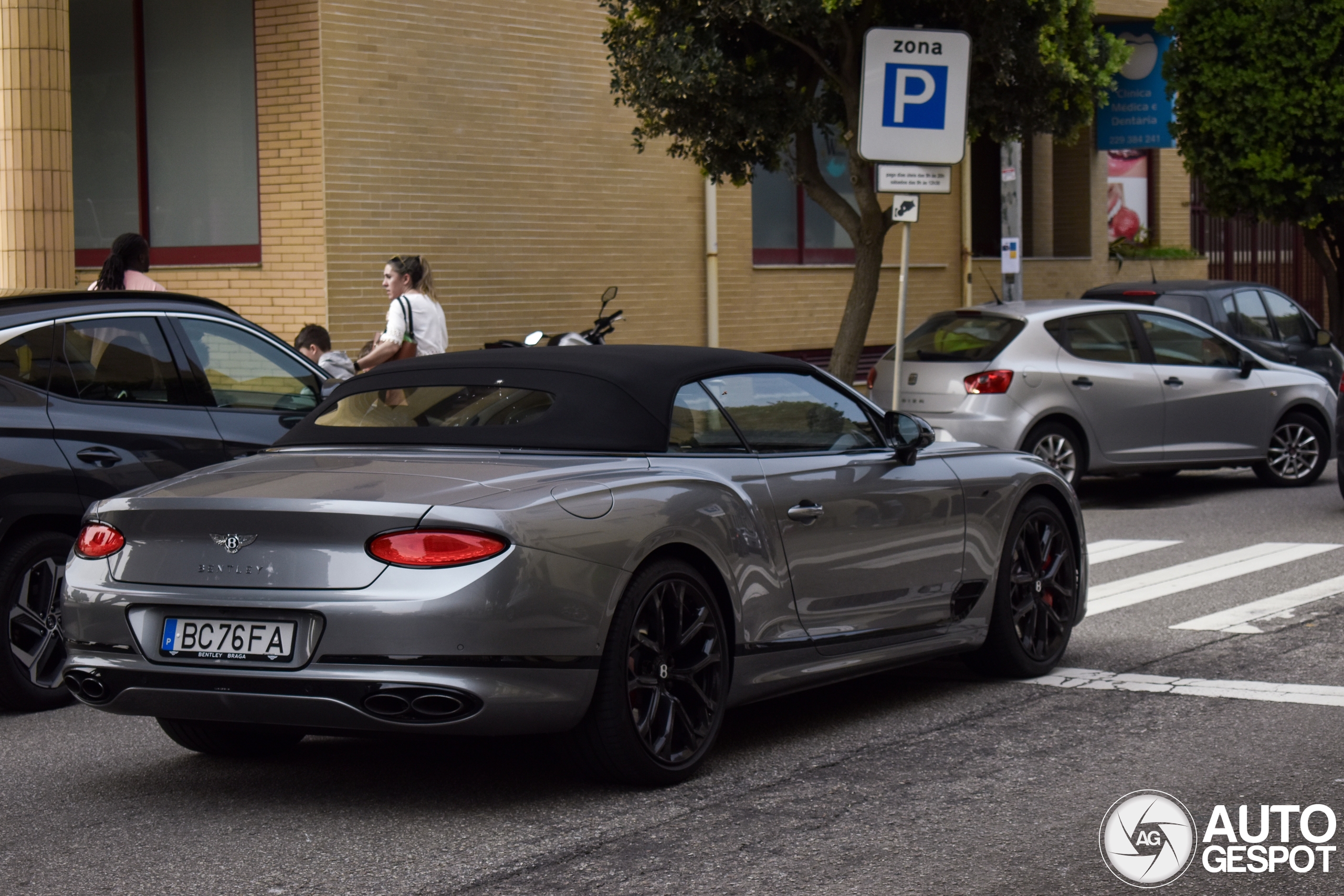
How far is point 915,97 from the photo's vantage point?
1243 centimetres

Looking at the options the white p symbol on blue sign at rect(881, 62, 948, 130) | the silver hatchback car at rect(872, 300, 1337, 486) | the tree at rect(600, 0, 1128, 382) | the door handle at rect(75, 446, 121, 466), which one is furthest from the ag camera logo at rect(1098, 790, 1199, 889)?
the tree at rect(600, 0, 1128, 382)

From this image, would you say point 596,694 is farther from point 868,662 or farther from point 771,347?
point 771,347

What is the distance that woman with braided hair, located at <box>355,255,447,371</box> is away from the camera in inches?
463

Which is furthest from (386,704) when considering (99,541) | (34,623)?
(34,623)

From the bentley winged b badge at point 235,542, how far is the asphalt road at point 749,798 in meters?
0.83

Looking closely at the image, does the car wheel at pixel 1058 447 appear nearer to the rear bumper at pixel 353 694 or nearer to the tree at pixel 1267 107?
the rear bumper at pixel 353 694

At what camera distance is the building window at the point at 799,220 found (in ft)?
66.7

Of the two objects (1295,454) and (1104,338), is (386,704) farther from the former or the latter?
(1295,454)

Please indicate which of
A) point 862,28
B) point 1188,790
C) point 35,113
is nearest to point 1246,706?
point 1188,790

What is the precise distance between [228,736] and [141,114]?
36.4 feet

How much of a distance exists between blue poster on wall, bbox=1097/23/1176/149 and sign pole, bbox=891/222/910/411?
1241cm

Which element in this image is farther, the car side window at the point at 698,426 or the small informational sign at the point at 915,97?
the small informational sign at the point at 915,97

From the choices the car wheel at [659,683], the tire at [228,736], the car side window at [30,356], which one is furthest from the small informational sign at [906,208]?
the tire at [228,736]

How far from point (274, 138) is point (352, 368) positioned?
4501 millimetres
